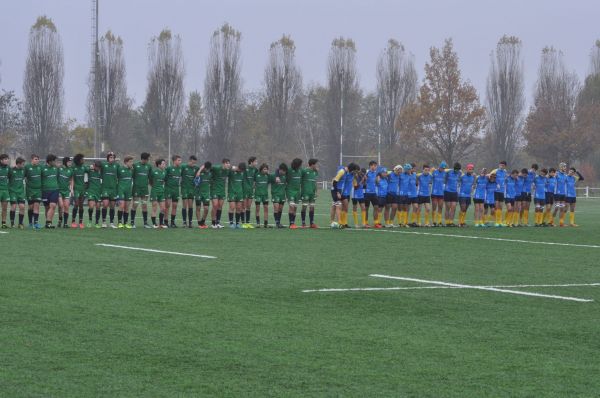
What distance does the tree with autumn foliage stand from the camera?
7700cm

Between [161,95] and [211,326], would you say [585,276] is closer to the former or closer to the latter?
[211,326]

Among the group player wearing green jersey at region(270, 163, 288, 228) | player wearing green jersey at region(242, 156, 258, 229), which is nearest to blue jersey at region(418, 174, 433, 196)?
player wearing green jersey at region(270, 163, 288, 228)

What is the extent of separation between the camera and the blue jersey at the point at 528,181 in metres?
32.4

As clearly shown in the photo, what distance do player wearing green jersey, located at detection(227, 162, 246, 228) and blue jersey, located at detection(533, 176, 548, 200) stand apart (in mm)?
9372

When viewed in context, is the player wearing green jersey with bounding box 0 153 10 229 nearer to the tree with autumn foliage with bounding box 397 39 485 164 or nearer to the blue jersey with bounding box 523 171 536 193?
the blue jersey with bounding box 523 171 536 193

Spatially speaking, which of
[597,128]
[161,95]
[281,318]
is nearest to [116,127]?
[161,95]

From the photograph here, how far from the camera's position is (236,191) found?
2906cm

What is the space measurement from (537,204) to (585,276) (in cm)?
1754

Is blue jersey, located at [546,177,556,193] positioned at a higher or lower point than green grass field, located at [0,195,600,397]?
higher

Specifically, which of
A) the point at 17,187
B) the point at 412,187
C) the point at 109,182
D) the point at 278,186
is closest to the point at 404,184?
the point at 412,187

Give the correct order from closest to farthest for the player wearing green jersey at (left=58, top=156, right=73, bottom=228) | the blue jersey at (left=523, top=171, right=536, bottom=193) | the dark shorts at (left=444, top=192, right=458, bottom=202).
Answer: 1. the player wearing green jersey at (left=58, top=156, right=73, bottom=228)
2. the dark shorts at (left=444, top=192, right=458, bottom=202)
3. the blue jersey at (left=523, top=171, right=536, bottom=193)

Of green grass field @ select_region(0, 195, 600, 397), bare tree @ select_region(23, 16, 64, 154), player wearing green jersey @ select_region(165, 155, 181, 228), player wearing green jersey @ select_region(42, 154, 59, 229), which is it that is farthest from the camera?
bare tree @ select_region(23, 16, 64, 154)

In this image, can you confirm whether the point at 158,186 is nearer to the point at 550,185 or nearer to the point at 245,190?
the point at 245,190

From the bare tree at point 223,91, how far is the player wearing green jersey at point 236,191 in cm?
5085
